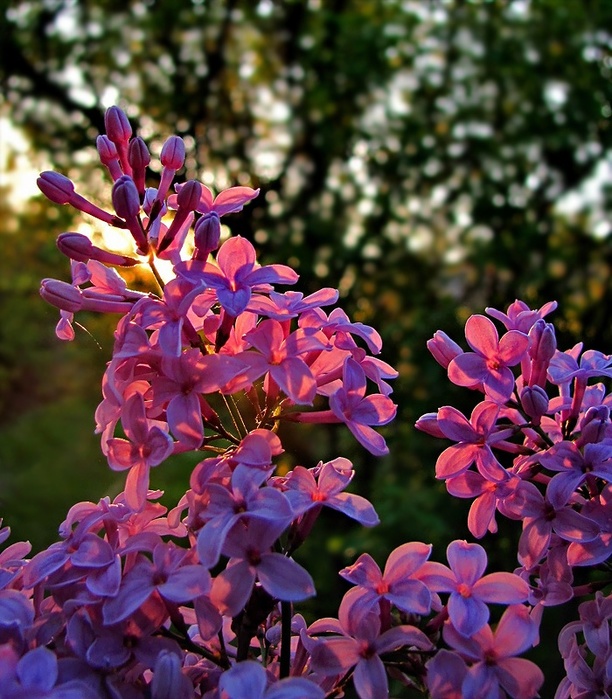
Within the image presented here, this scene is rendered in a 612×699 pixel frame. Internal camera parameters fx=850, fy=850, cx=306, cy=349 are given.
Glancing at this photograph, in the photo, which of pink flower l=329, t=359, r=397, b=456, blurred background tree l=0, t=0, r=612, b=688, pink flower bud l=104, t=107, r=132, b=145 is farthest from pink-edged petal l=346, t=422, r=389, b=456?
blurred background tree l=0, t=0, r=612, b=688

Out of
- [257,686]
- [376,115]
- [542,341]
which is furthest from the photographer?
[376,115]

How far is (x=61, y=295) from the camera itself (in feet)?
1.37

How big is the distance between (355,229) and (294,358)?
3131 mm

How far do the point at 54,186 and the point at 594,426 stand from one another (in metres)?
0.30

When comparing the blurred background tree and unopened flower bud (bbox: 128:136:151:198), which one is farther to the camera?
the blurred background tree

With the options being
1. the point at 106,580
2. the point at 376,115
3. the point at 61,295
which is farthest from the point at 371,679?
the point at 376,115

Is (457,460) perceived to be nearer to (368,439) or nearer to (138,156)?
(368,439)

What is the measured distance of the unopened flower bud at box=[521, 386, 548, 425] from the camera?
0.41 metres

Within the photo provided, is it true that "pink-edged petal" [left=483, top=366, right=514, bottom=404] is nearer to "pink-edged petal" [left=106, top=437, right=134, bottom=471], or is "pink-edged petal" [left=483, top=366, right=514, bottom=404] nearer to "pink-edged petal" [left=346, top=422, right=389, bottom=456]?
"pink-edged petal" [left=346, top=422, right=389, bottom=456]

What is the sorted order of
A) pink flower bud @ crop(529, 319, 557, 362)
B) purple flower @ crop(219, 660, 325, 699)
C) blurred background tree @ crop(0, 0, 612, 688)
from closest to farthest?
1. purple flower @ crop(219, 660, 325, 699)
2. pink flower bud @ crop(529, 319, 557, 362)
3. blurred background tree @ crop(0, 0, 612, 688)

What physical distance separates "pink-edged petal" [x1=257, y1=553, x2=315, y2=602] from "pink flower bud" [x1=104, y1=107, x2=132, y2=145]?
0.82 ft

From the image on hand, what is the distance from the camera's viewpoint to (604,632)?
1.32ft

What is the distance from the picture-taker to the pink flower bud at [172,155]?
47 centimetres

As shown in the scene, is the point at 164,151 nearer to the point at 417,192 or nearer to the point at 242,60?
the point at 417,192
